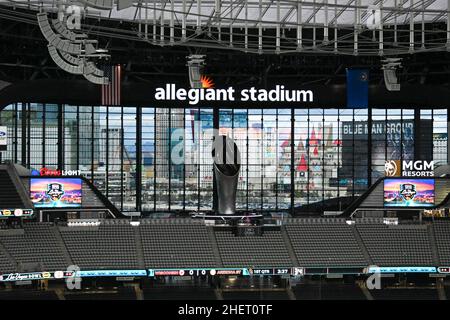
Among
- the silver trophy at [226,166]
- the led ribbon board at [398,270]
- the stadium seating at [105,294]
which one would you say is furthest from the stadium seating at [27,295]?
the led ribbon board at [398,270]

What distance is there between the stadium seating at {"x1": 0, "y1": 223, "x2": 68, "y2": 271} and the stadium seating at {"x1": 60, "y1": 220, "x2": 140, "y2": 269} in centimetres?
80

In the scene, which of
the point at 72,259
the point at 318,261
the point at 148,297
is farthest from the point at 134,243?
the point at 318,261

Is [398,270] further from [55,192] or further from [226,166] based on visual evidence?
[55,192]

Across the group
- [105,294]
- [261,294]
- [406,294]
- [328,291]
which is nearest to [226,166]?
[261,294]

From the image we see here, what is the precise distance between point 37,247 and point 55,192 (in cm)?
346

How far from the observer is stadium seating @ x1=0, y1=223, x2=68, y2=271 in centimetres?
4584

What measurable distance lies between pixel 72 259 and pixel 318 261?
14.4 metres

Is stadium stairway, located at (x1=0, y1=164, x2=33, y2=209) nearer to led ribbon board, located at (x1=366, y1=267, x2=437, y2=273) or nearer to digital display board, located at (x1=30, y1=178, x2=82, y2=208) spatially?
digital display board, located at (x1=30, y1=178, x2=82, y2=208)

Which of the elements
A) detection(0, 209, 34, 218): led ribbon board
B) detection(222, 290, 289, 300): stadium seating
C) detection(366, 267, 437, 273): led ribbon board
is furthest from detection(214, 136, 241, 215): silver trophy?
detection(0, 209, 34, 218): led ribbon board

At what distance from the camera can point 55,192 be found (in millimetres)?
48719

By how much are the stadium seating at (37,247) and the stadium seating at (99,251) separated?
0.80m

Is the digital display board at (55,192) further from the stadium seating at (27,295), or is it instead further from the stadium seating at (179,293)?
the stadium seating at (179,293)

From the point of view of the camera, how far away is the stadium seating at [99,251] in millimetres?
47156
